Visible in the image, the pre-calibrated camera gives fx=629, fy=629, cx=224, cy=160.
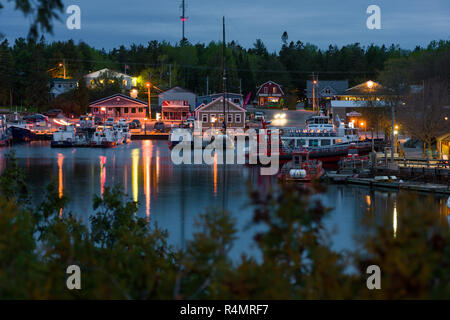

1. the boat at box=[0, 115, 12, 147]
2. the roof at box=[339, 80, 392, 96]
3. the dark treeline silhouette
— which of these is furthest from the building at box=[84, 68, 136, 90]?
the roof at box=[339, 80, 392, 96]

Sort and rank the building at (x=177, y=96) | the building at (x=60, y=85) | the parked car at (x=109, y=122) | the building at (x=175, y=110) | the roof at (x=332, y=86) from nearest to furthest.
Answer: the parked car at (x=109, y=122) < the building at (x=175, y=110) < the building at (x=177, y=96) < the building at (x=60, y=85) < the roof at (x=332, y=86)

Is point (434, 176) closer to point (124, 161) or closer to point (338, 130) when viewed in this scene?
point (338, 130)

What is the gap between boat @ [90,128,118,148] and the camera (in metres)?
53.0

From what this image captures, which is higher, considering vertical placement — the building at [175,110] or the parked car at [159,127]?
the building at [175,110]

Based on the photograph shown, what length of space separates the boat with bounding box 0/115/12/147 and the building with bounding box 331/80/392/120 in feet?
97.3

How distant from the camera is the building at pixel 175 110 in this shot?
226 ft

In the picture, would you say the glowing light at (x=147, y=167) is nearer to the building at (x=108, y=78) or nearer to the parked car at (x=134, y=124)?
Answer: the parked car at (x=134, y=124)

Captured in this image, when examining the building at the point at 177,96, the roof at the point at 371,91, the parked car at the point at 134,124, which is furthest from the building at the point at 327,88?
the parked car at the point at 134,124

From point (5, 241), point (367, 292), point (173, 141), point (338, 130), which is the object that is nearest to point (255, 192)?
point (367, 292)

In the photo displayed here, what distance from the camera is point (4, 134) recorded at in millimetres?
55531

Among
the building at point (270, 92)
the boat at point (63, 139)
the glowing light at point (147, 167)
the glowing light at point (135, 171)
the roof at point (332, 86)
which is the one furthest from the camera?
the building at point (270, 92)

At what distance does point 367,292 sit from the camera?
20.0 ft

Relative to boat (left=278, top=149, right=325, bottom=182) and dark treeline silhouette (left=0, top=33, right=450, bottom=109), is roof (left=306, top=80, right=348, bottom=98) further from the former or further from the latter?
boat (left=278, top=149, right=325, bottom=182)

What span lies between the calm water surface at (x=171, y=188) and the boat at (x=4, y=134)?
21.0 ft
